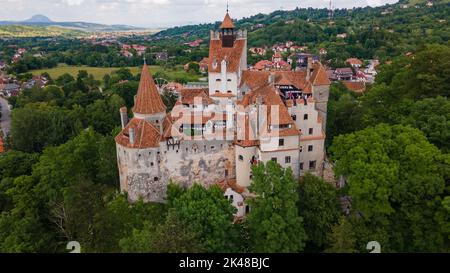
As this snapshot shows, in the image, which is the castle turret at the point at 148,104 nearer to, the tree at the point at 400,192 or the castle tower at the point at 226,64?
the castle tower at the point at 226,64

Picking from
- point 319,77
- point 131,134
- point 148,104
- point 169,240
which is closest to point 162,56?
point 148,104

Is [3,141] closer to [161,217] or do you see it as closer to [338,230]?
[161,217]

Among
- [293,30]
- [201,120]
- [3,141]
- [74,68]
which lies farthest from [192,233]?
[293,30]

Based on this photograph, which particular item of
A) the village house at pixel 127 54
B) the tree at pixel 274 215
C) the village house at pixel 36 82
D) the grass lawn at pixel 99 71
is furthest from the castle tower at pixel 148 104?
the village house at pixel 127 54

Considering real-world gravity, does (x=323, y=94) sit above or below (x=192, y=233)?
above

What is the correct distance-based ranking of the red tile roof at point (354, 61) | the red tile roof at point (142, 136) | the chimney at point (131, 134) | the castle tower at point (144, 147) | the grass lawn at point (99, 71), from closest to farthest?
1. the chimney at point (131, 134)
2. the red tile roof at point (142, 136)
3. the castle tower at point (144, 147)
4. the grass lawn at point (99, 71)
5. the red tile roof at point (354, 61)

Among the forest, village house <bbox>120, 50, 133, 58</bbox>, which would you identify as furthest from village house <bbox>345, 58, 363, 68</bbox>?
village house <bbox>120, 50, 133, 58</bbox>
